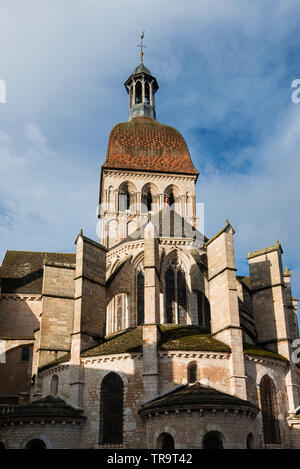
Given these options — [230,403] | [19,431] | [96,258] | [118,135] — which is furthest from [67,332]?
[118,135]

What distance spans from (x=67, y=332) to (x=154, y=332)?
6.71 m

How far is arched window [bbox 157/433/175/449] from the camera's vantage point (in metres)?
18.5

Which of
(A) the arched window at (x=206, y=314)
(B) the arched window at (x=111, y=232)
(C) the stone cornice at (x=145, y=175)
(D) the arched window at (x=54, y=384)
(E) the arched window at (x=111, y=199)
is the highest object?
(C) the stone cornice at (x=145, y=175)

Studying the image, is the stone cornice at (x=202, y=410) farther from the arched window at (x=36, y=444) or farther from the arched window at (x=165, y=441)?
the arched window at (x=36, y=444)

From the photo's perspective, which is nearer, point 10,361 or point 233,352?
point 233,352

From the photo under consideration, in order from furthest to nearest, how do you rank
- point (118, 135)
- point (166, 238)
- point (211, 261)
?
point (118, 135) → point (166, 238) → point (211, 261)

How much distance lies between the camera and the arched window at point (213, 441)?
18.1 meters

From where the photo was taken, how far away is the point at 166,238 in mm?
28594

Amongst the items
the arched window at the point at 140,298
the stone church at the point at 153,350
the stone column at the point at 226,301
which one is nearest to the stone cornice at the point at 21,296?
the stone church at the point at 153,350

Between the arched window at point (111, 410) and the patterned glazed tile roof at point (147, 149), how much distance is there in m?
22.3

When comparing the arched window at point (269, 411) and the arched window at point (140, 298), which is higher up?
the arched window at point (140, 298)

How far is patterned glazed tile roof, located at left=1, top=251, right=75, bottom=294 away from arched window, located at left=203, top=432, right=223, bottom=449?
55.4ft

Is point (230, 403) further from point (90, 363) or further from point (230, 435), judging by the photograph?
point (90, 363)

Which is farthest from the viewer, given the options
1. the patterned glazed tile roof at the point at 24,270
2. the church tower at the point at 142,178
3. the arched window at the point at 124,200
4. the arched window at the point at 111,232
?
the arched window at the point at 124,200
